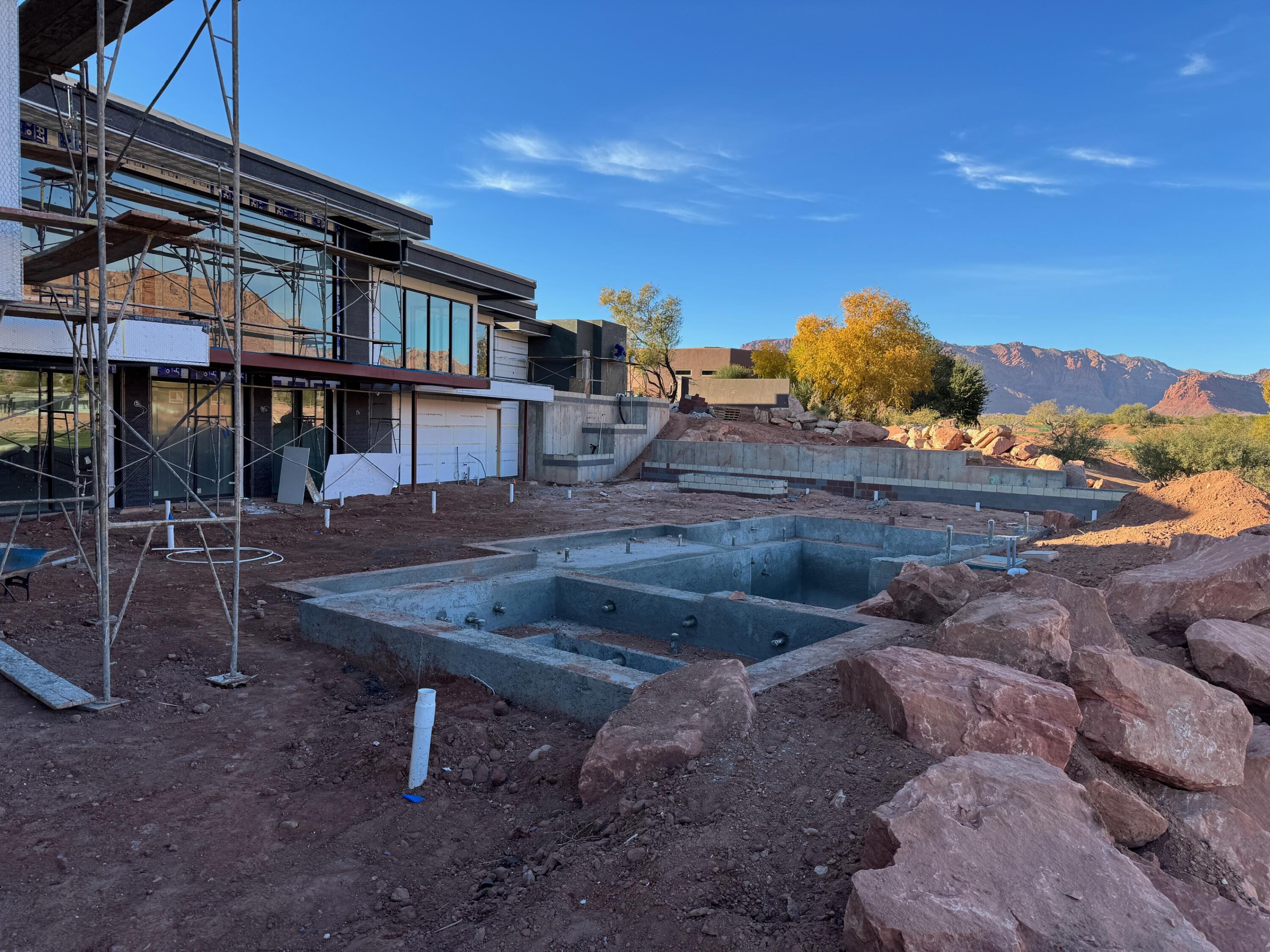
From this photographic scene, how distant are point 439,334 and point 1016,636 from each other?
22.3 metres

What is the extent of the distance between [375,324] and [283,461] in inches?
201

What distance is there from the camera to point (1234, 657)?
582cm

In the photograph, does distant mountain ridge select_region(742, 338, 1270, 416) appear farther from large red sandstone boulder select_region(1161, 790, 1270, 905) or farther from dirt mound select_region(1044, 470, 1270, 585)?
large red sandstone boulder select_region(1161, 790, 1270, 905)

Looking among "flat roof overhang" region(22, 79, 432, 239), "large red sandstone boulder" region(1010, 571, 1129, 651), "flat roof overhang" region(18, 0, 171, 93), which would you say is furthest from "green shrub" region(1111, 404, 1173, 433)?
"flat roof overhang" region(18, 0, 171, 93)

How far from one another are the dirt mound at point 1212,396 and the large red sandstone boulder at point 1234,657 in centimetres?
14160

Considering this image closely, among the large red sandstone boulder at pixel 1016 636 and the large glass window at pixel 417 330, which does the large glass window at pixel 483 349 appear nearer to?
the large glass window at pixel 417 330

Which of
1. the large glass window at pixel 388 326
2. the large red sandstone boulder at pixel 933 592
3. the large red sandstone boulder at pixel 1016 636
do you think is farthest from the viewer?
the large glass window at pixel 388 326

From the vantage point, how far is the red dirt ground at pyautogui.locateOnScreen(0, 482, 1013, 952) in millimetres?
3463

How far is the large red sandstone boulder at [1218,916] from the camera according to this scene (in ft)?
11.1

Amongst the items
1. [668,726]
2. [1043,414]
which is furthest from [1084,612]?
[1043,414]

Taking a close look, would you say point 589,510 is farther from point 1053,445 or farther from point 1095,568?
point 1053,445

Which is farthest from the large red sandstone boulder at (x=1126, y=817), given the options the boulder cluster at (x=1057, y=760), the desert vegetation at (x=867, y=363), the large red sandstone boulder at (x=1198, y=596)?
the desert vegetation at (x=867, y=363)

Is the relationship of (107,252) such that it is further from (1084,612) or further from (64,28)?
(1084,612)


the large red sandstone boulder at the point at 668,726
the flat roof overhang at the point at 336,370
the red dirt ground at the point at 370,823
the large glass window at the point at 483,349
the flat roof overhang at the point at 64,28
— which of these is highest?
the flat roof overhang at the point at 64,28
